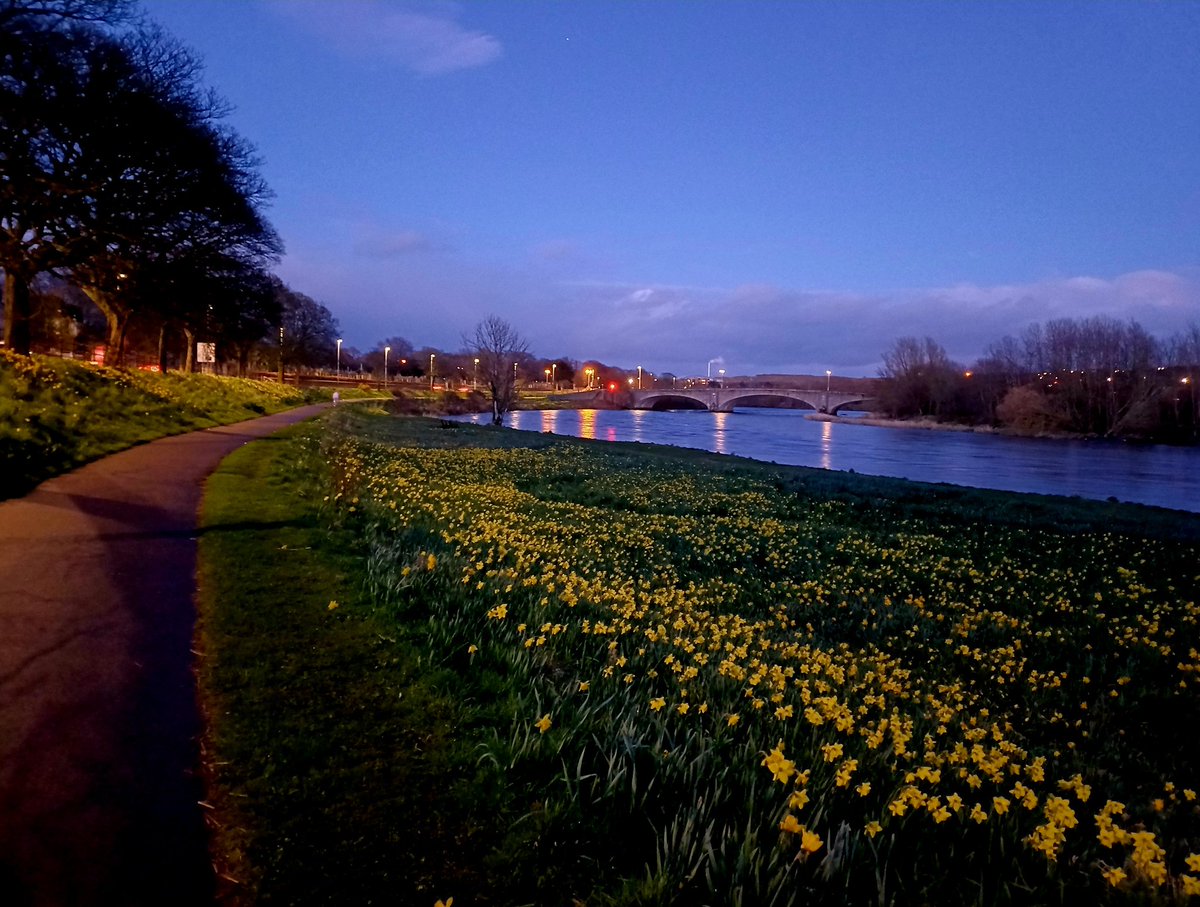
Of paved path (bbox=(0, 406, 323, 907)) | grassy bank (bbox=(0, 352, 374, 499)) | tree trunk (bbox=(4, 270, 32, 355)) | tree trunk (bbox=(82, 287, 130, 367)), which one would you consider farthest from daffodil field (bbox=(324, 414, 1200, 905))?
tree trunk (bbox=(82, 287, 130, 367))

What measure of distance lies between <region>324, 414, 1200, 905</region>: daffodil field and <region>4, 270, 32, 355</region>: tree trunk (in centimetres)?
1581

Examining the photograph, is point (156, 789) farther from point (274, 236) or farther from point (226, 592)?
point (274, 236)

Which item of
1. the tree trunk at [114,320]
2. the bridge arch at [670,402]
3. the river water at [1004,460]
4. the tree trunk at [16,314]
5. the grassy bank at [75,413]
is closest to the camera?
the grassy bank at [75,413]

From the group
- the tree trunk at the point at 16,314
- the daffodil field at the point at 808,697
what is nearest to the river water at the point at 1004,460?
the daffodil field at the point at 808,697

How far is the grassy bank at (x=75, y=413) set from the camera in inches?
418

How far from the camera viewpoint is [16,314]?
21375 millimetres

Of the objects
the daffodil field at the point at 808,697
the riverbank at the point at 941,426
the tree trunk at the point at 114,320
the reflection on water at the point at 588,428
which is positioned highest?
the tree trunk at the point at 114,320

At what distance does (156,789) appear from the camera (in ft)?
10.7

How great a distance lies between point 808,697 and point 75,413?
52.6 ft

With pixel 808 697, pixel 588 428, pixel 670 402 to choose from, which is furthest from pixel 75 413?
pixel 670 402

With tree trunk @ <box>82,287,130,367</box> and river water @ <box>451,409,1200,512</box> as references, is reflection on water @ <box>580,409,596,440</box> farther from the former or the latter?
tree trunk @ <box>82,287,130,367</box>

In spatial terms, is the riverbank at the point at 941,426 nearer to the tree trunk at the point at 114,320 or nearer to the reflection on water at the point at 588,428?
the reflection on water at the point at 588,428

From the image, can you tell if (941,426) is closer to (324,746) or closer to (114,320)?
(114,320)

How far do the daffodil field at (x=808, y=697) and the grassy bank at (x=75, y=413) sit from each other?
4.51 m
